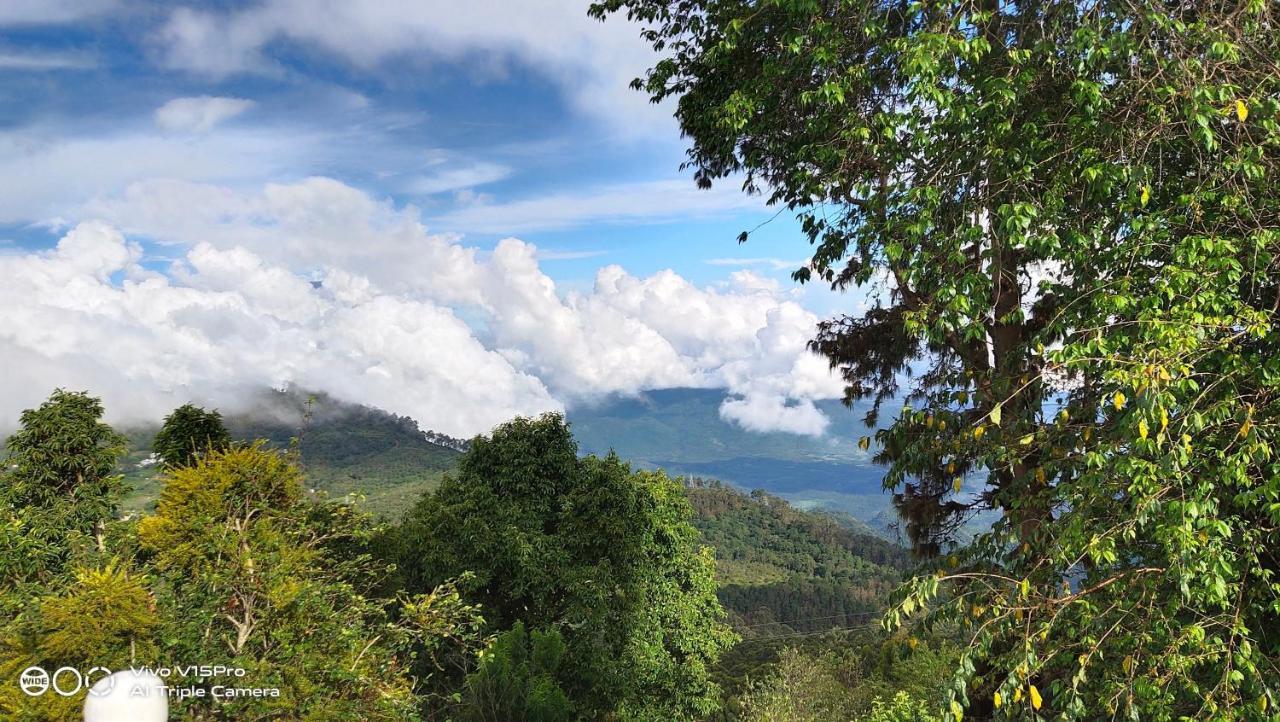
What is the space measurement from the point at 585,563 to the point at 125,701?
16.0 metres

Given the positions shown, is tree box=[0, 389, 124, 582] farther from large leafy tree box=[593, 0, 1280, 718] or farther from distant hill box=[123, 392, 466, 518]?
distant hill box=[123, 392, 466, 518]

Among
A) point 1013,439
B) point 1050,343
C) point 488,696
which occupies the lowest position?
point 488,696

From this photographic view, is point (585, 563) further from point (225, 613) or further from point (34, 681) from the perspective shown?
point (34, 681)

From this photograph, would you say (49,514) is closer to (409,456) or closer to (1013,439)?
(1013,439)

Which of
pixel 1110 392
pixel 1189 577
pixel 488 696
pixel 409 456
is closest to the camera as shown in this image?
pixel 1189 577

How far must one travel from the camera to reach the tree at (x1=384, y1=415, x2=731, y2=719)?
17.6 m

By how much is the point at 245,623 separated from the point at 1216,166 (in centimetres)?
903

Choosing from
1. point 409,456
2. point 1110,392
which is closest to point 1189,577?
point 1110,392

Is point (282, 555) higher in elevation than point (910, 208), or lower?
lower

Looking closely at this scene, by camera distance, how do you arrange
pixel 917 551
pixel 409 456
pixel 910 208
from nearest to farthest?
pixel 910 208 → pixel 917 551 → pixel 409 456

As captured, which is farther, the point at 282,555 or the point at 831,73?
the point at 282,555

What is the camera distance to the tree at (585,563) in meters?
17.6

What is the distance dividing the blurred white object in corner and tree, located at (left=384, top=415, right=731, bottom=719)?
1469cm

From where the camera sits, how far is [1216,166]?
4.83m
